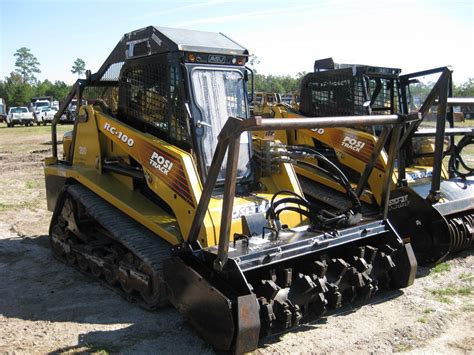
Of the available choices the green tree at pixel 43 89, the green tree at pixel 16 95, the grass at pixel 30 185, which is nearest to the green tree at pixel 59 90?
the green tree at pixel 43 89

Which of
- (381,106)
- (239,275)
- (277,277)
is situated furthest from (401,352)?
(381,106)

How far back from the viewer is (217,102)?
4.98m

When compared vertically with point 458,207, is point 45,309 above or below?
below

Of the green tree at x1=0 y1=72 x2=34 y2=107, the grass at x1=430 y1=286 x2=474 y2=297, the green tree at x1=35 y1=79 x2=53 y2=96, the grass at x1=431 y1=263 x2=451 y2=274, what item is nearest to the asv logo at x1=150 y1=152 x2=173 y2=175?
the grass at x1=430 y1=286 x2=474 y2=297

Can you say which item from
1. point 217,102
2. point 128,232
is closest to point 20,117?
point 128,232

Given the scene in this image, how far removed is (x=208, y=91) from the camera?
16.2ft

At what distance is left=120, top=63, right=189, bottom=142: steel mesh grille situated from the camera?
487 centimetres

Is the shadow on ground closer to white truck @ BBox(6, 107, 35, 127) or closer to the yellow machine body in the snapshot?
the yellow machine body

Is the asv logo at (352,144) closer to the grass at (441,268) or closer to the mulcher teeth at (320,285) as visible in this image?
the grass at (441,268)

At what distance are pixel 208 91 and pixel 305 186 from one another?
2.79 m

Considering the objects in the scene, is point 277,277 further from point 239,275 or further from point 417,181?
point 417,181

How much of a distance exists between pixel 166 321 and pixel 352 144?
3.85m

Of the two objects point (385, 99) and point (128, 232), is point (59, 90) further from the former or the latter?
point (128, 232)

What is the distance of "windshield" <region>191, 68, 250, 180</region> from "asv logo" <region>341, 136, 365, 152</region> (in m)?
2.34
